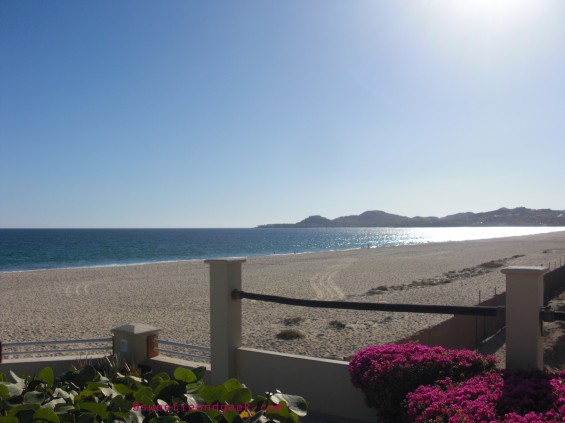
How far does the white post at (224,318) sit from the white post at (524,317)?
2.59 meters

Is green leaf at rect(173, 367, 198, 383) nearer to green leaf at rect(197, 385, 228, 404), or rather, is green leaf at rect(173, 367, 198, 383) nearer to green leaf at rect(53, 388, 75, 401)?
green leaf at rect(197, 385, 228, 404)

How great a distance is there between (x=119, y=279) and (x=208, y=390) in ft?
97.7

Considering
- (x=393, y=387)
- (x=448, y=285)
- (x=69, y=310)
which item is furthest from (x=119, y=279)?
(x=393, y=387)

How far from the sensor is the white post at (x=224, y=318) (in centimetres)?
528

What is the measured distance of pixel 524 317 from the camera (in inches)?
147

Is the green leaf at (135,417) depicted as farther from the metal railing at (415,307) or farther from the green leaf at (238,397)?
the metal railing at (415,307)

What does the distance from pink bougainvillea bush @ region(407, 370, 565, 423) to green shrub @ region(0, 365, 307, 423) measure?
105 centimetres

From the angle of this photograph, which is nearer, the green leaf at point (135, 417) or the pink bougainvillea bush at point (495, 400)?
the green leaf at point (135, 417)

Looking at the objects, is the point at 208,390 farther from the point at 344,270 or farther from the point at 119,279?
the point at 344,270

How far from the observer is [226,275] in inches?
208

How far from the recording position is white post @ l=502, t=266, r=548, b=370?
12.2 ft

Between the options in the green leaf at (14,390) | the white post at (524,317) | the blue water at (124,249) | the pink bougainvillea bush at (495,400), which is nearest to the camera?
the green leaf at (14,390)

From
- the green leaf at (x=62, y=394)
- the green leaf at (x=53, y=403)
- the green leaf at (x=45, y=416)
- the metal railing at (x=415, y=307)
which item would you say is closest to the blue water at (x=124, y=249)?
the metal railing at (x=415, y=307)

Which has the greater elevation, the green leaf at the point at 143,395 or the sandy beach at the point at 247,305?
the green leaf at the point at 143,395
